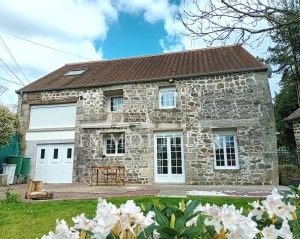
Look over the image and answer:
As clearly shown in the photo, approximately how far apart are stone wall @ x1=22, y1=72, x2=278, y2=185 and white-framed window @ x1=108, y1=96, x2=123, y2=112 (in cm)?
25

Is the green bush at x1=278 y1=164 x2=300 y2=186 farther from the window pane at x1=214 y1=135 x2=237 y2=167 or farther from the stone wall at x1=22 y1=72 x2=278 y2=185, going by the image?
the window pane at x1=214 y1=135 x2=237 y2=167

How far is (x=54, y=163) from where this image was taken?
11.6 meters

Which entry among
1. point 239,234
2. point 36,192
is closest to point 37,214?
point 36,192

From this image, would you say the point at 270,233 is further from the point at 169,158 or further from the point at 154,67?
the point at 154,67

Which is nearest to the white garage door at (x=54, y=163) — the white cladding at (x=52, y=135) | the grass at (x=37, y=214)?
the white cladding at (x=52, y=135)

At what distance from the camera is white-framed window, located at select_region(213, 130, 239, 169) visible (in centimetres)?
991

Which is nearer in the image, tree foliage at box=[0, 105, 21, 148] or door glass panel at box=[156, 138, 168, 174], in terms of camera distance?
tree foliage at box=[0, 105, 21, 148]

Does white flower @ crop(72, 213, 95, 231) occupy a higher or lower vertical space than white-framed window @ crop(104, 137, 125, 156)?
lower

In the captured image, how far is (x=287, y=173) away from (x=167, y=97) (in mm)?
6356

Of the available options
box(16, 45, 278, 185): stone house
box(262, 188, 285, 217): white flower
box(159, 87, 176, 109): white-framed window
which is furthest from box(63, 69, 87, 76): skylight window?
box(262, 188, 285, 217): white flower

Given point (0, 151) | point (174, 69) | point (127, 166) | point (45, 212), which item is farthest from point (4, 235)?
point (174, 69)

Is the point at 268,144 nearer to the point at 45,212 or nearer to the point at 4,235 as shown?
the point at 45,212

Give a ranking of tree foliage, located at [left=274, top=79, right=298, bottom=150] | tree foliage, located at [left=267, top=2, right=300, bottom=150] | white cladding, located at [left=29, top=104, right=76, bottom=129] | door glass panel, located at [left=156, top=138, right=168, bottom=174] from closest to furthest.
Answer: door glass panel, located at [left=156, top=138, right=168, bottom=174], white cladding, located at [left=29, top=104, right=76, bottom=129], tree foliage, located at [left=267, top=2, right=300, bottom=150], tree foliage, located at [left=274, top=79, right=298, bottom=150]

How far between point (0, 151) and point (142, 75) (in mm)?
8064
